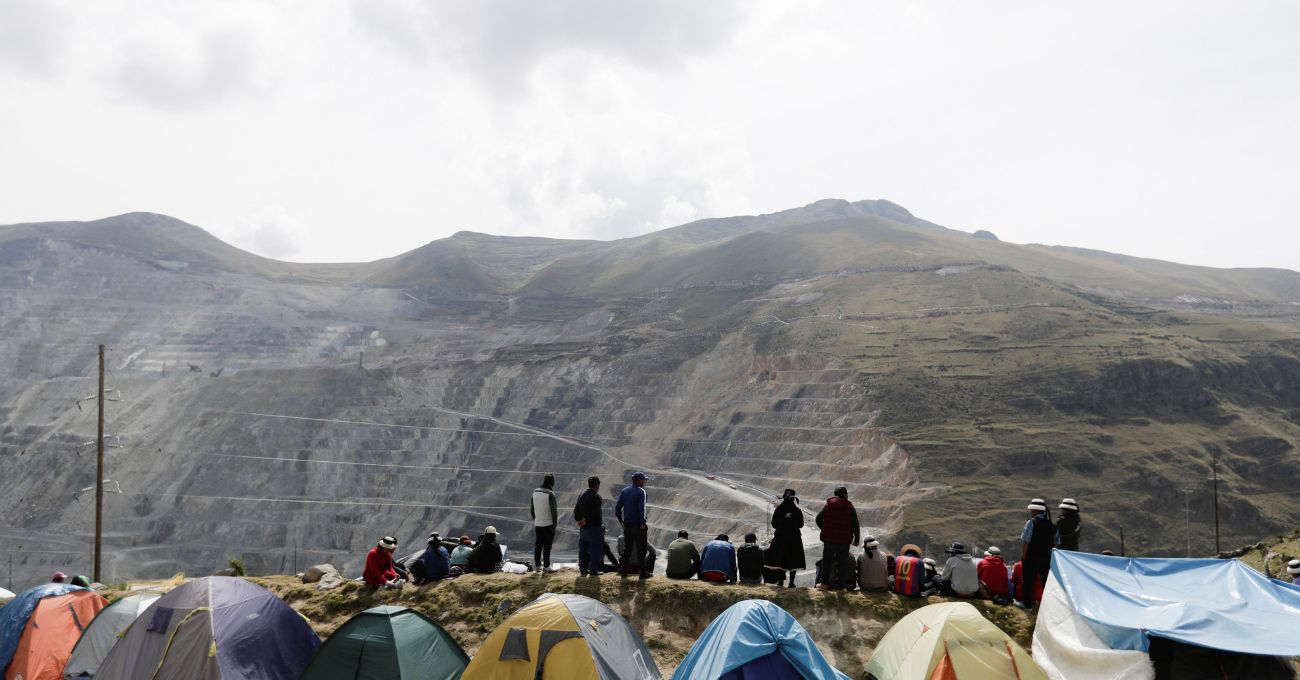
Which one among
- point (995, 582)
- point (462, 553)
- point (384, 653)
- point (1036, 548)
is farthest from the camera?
point (462, 553)

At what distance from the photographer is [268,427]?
10044 centimetres

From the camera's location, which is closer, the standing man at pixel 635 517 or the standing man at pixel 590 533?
the standing man at pixel 635 517

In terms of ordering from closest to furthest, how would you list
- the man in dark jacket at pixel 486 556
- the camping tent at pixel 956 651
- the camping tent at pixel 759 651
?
the camping tent at pixel 759 651 < the camping tent at pixel 956 651 < the man in dark jacket at pixel 486 556

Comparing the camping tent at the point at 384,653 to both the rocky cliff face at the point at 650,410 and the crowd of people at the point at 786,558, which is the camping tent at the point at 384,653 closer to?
the crowd of people at the point at 786,558

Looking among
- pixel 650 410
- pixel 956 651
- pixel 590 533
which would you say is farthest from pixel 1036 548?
pixel 650 410

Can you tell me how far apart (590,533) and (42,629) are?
8961mm

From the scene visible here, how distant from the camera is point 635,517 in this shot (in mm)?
16062

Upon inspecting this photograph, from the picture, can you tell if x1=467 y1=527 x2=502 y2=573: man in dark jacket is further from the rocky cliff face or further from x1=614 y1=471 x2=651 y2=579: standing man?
the rocky cliff face

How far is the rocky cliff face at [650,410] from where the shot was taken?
71.9 m

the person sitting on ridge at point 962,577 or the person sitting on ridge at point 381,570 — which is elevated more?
the person sitting on ridge at point 962,577

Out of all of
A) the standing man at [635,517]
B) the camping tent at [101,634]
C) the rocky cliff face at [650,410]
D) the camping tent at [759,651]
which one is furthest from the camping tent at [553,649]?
the rocky cliff face at [650,410]

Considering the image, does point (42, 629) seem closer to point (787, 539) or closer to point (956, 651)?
point (787, 539)

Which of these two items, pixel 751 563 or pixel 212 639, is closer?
pixel 212 639

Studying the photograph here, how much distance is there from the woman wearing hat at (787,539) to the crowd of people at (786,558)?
0.02 meters
